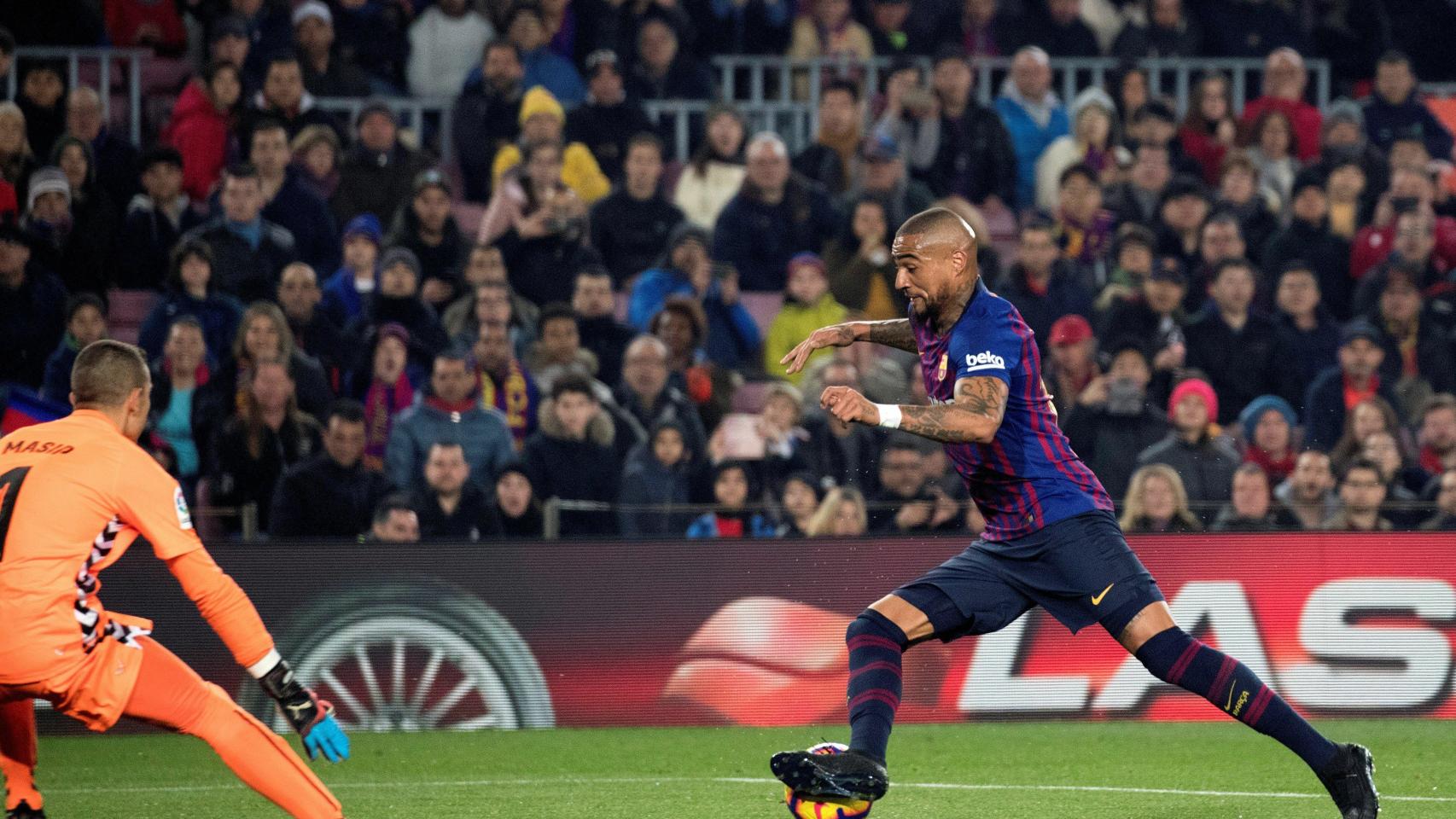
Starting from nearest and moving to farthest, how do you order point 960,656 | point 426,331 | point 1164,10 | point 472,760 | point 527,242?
point 472,760 < point 960,656 < point 426,331 < point 527,242 < point 1164,10

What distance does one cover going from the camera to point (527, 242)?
13055 mm

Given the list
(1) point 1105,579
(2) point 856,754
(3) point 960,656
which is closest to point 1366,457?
(3) point 960,656

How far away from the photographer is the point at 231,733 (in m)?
5.64

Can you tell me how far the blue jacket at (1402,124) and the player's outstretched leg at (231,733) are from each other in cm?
1179

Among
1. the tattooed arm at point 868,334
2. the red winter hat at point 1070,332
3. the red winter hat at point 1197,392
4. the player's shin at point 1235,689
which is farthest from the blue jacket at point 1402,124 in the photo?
the player's shin at point 1235,689

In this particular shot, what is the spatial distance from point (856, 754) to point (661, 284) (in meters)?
7.13

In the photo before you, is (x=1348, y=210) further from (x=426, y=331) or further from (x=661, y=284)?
(x=426, y=331)

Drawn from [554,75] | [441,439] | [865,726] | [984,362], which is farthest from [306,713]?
[554,75]

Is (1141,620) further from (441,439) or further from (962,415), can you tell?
(441,439)

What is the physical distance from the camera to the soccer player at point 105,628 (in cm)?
560

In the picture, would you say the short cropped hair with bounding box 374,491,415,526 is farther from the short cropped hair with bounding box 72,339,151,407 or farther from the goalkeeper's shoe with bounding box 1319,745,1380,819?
the goalkeeper's shoe with bounding box 1319,745,1380,819

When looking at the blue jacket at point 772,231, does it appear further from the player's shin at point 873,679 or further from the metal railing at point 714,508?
the player's shin at point 873,679

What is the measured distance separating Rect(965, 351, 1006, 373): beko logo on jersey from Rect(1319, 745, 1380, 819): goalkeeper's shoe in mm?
1658

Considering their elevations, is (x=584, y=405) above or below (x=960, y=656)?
above
